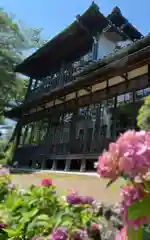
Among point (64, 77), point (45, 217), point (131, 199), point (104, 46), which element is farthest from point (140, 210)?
point (104, 46)

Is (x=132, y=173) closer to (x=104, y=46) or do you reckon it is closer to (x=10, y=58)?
(x=104, y=46)

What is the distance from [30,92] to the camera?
47.8 ft

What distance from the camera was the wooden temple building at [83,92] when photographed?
303 inches

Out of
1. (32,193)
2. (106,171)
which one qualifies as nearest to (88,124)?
(32,193)

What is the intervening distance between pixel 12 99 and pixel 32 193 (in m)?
17.4

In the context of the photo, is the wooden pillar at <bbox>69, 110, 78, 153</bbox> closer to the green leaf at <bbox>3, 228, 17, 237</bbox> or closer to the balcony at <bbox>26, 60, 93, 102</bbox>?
the balcony at <bbox>26, 60, 93, 102</bbox>

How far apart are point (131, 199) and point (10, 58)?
17156 mm

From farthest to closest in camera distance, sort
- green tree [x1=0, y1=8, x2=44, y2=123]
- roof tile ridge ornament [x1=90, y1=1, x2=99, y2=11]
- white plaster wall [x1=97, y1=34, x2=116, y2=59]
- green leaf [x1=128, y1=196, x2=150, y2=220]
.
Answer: green tree [x1=0, y1=8, x2=44, y2=123]
white plaster wall [x1=97, y1=34, x2=116, y2=59]
roof tile ridge ornament [x1=90, y1=1, x2=99, y2=11]
green leaf [x1=128, y1=196, x2=150, y2=220]

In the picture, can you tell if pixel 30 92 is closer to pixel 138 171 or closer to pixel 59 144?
pixel 59 144

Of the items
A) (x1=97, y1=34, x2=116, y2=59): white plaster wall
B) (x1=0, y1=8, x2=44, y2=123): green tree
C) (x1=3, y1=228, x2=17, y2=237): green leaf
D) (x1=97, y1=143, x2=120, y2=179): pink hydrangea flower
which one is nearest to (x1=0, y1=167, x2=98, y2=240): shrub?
(x1=3, y1=228, x2=17, y2=237): green leaf

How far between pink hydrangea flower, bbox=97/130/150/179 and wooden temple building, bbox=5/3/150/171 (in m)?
5.58

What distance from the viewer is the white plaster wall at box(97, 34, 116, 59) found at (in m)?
11.6

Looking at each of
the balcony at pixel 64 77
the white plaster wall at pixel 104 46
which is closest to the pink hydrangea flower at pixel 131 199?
the balcony at pixel 64 77

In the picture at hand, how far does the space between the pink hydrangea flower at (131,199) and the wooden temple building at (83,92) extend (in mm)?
5663
